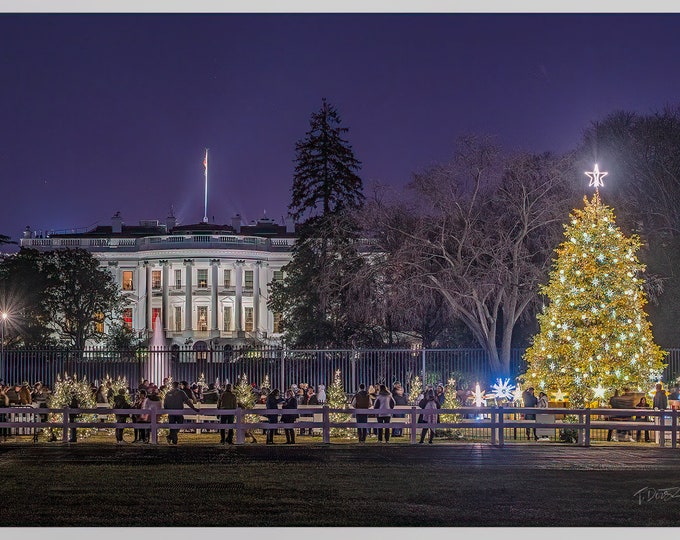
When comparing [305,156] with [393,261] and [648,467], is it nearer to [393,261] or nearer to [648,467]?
[393,261]

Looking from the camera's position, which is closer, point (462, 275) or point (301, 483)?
point (301, 483)

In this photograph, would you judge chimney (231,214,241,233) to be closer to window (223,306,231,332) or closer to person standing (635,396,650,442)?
window (223,306,231,332)

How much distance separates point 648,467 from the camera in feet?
75.4

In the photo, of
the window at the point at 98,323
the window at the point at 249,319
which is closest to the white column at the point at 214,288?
the window at the point at 249,319

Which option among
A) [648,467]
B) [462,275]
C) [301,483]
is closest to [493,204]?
[462,275]

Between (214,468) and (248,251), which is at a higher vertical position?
(248,251)

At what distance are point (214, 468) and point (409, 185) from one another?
2848 cm

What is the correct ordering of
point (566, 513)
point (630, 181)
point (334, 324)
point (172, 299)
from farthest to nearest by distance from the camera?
point (172, 299) → point (334, 324) → point (630, 181) → point (566, 513)

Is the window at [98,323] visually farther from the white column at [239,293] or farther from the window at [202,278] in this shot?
the white column at [239,293]

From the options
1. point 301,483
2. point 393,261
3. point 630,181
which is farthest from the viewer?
point 630,181

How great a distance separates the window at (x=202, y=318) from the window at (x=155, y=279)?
13.7ft

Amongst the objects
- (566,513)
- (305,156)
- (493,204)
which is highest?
Result: (305,156)

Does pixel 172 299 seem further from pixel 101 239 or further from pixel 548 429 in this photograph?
pixel 548 429

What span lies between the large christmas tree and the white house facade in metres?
65.8
